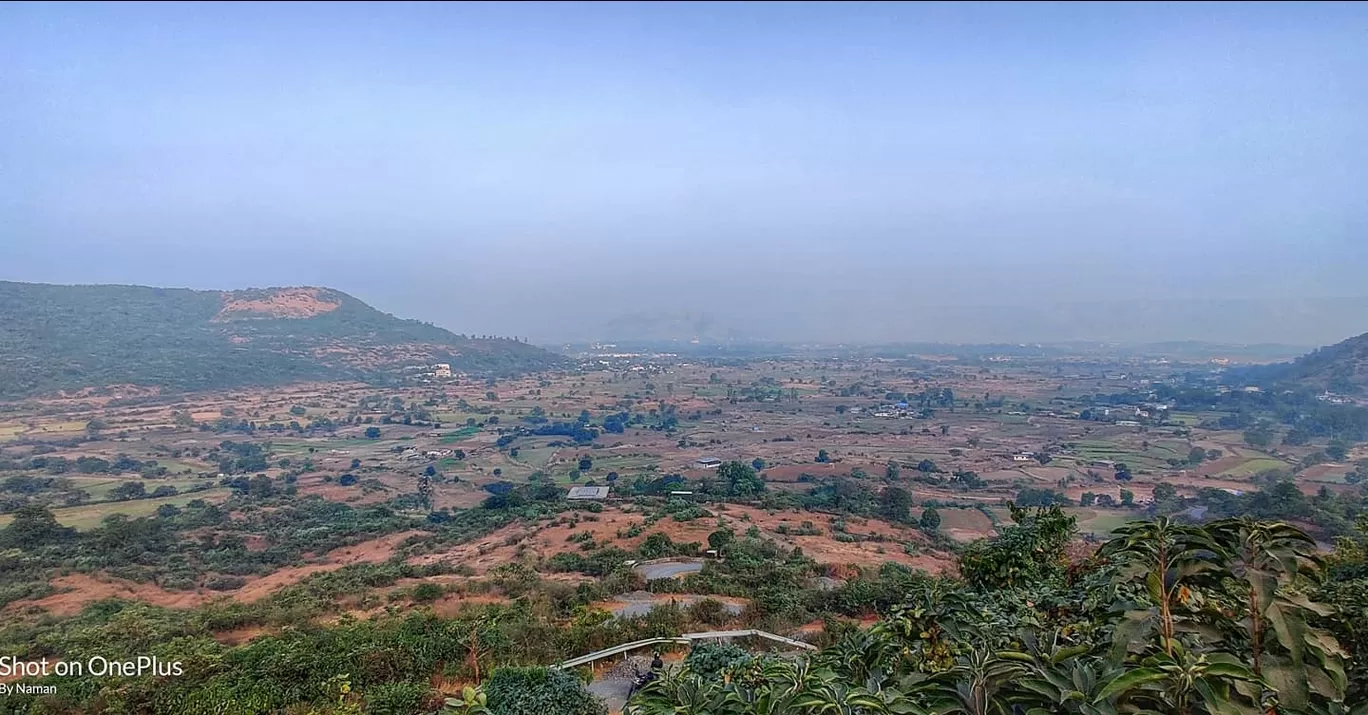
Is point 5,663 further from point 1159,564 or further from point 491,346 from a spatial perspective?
point 491,346

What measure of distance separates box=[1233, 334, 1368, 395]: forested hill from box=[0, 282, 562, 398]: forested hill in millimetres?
89803

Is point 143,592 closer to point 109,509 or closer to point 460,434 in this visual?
point 109,509

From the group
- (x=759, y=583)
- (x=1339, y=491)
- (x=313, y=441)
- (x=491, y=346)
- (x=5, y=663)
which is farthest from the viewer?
(x=491, y=346)

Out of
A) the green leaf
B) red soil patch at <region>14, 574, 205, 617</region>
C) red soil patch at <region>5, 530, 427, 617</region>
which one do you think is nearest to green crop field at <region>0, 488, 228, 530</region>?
red soil patch at <region>14, 574, 205, 617</region>

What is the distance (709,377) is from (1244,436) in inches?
2305

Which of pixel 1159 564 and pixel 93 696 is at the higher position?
pixel 1159 564

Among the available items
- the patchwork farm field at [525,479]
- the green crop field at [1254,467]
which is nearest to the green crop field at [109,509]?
the patchwork farm field at [525,479]

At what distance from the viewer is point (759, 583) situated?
500 inches

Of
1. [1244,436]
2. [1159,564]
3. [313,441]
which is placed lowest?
[313,441]

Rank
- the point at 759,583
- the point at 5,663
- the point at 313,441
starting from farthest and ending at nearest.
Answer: the point at 313,441, the point at 759,583, the point at 5,663

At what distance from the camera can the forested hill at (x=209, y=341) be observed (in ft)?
161

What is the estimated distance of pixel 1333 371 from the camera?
48.3 meters

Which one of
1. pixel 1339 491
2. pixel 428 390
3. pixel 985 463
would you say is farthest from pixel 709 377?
pixel 1339 491

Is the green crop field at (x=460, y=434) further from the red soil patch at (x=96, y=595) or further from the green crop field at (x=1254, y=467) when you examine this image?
the green crop field at (x=1254, y=467)
